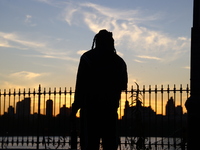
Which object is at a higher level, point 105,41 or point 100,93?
point 105,41

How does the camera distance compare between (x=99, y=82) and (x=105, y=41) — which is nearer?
(x=99, y=82)

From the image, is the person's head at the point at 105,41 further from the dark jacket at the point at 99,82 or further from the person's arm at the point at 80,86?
the person's arm at the point at 80,86

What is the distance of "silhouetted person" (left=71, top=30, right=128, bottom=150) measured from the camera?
4.15 meters

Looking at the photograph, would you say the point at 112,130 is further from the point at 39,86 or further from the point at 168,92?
the point at 39,86

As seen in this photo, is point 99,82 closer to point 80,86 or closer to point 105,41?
point 80,86

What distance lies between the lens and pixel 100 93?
4.15 meters

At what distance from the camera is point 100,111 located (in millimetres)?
4137

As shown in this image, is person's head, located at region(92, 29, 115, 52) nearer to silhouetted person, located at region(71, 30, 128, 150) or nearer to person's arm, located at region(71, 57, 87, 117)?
silhouetted person, located at region(71, 30, 128, 150)

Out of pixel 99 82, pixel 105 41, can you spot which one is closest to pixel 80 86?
pixel 99 82

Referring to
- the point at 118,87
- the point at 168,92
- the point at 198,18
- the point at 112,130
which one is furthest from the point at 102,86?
the point at 168,92

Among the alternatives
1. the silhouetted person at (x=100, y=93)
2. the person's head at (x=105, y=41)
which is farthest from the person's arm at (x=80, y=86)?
the person's head at (x=105, y=41)

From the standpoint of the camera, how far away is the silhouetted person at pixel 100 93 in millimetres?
4148

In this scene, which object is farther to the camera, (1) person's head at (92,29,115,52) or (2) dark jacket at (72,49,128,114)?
(1) person's head at (92,29,115,52)

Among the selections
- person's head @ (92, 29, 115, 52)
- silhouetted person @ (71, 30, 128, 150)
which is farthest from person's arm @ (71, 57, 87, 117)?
person's head @ (92, 29, 115, 52)
